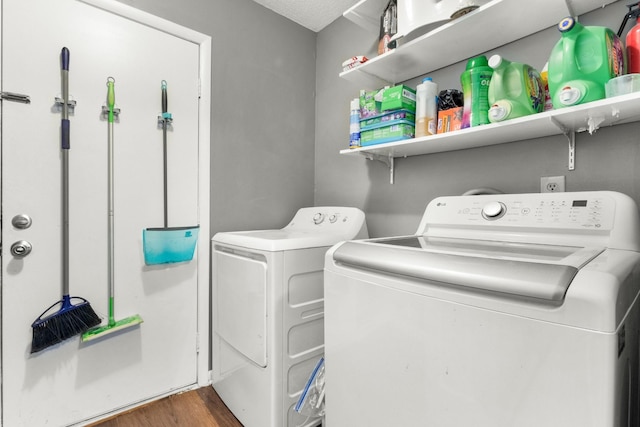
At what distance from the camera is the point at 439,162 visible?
66.9 inches

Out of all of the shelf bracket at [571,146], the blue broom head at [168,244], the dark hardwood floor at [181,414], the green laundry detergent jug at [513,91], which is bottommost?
the dark hardwood floor at [181,414]

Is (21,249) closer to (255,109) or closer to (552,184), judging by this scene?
(255,109)

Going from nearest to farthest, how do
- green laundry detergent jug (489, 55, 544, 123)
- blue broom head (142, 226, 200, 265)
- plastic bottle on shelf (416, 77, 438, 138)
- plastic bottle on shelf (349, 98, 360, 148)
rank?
green laundry detergent jug (489, 55, 544, 123) → plastic bottle on shelf (416, 77, 438, 138) → blue broom head (142, 226, 200, 265) → plastic bottle on shelf (349, 98, 360, 148)

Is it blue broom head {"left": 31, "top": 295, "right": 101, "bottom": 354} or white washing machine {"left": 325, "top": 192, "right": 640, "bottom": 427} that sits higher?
white washing machine {"left": 325, "top": 192, "right": 640, "bottom": 427}

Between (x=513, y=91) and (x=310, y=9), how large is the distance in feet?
5.35

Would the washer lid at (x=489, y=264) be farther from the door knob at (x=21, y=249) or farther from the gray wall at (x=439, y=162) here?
the door knob at (x=21, y=249)

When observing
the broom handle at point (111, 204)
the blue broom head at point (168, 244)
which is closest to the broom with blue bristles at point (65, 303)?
the broom handle at point (111, 204)

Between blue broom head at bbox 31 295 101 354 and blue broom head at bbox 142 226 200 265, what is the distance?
0.34 meters

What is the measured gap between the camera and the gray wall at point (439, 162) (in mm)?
1172

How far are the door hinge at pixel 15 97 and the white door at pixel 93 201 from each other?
2cm

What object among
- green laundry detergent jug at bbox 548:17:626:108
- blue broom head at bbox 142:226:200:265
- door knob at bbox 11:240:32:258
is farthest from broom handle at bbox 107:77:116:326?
green laundry detergent jug at bbox 548:17:626:108

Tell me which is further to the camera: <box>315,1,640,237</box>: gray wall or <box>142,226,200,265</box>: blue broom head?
<box>142,226,200,265</box>: blue broom head

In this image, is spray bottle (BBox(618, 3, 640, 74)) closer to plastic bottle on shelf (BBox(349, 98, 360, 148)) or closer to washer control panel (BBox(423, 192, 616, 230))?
washer control panel (BBox(423, 192, 616, 230))

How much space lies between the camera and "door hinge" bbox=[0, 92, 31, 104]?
1313 mm
